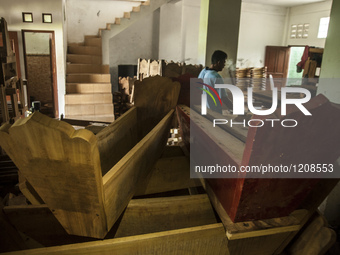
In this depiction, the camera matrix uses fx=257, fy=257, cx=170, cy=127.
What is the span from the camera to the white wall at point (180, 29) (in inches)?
467

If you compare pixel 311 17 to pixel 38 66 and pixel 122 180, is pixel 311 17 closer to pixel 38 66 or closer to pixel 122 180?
pixel 38 66

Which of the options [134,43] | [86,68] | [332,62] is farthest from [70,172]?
[134,43]

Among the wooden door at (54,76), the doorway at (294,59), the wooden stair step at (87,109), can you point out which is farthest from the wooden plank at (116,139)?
the doorway at (294,59)

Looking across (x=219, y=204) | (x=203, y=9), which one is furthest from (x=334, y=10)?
(x=203, y=9)

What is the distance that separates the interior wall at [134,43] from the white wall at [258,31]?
4644 mm

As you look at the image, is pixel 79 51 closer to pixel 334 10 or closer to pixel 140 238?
pixel 334 10

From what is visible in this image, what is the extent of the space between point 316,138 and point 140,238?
93 cm

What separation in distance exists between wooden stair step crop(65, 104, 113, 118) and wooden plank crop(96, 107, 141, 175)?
5707 mm

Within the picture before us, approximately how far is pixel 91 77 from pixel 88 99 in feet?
3.06

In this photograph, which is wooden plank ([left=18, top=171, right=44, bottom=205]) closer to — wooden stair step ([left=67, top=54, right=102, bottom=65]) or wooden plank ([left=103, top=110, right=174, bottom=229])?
wooden plank ([left=103, top=110, right=174, bottom=229])

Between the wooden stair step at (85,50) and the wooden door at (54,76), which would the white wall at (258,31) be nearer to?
the wooden stair step at (85,50)

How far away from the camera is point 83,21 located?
→ 10.6m

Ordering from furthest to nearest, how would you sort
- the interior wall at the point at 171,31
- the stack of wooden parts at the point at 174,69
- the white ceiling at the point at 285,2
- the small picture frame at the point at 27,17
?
1. the white ceiling at the point at 285,2
2. the interior wall at the point at 171,31
3. the small picture frame at the point at 27,17
4. the stack of wooden parts at the point at 174,69

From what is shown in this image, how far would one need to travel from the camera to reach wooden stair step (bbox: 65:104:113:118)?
25.4 feet
